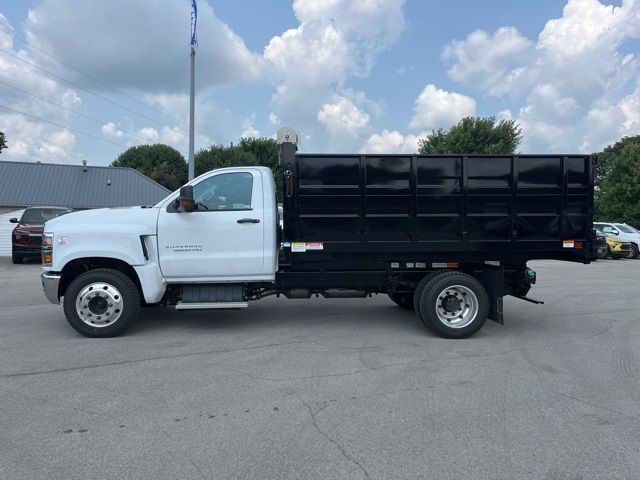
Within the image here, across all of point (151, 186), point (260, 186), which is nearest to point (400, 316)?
point (260, 186)

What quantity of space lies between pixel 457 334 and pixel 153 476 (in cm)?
459

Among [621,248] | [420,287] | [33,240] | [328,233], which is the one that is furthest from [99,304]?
[621,248]

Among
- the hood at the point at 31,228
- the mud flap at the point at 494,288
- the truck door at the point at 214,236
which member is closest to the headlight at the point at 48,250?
the truck door at the point at 214,236

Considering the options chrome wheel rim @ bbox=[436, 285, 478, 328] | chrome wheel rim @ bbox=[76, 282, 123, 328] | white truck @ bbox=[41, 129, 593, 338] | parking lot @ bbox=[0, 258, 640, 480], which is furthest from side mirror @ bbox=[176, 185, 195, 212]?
chrome wheel rim @ bbox=[436, 285, 478, 328]

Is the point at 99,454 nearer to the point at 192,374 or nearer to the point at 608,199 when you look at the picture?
the point at 192,374

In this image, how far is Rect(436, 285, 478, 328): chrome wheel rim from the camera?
22.1 ft

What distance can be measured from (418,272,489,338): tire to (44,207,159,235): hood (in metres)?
3.80

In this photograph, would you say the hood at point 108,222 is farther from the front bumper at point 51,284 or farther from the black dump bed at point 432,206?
the black dump bed at point 432,206

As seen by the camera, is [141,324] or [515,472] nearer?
[515,472]

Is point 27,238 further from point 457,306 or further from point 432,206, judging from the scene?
point 457,306

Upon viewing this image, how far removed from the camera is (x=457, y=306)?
682 cm

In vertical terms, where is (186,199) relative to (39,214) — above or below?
below

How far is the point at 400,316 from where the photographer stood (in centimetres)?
817

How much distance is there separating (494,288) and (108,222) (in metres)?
5.29
